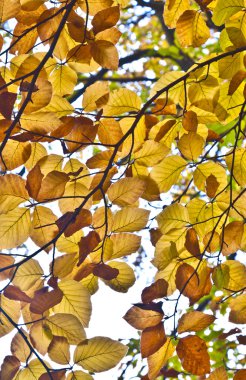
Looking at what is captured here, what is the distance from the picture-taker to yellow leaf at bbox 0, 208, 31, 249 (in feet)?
3.81

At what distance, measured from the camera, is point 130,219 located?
1.20 meters

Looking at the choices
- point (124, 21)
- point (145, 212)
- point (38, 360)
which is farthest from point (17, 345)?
point (124, 21)

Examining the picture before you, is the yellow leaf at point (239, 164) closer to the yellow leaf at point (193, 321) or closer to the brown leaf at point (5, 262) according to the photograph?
the yellow leaf at point (193, 321)

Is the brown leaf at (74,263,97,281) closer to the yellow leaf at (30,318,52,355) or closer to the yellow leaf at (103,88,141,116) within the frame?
the yellow leaf at (30,318,52,355)

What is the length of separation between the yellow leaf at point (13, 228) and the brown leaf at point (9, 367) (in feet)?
0.71

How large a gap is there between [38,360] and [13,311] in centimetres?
10

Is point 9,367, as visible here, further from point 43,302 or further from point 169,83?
point 169,83

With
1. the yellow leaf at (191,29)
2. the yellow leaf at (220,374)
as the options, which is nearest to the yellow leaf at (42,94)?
the yellow leaf at (191,29)

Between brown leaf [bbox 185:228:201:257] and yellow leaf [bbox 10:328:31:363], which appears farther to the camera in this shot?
brown leaf [bbox 185:228:201:257]

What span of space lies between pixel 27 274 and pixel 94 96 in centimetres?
40

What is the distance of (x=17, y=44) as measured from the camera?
1.29m

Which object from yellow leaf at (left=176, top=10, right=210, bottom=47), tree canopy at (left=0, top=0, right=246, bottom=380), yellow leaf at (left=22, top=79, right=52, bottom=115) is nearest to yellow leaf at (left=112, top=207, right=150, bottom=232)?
tree canopy at (left=0, top=0, right=246, bottom=380)

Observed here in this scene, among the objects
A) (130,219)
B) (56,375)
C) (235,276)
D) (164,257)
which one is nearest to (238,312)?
(235,276)

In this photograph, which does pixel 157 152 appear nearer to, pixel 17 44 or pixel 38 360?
pixel 17 44
